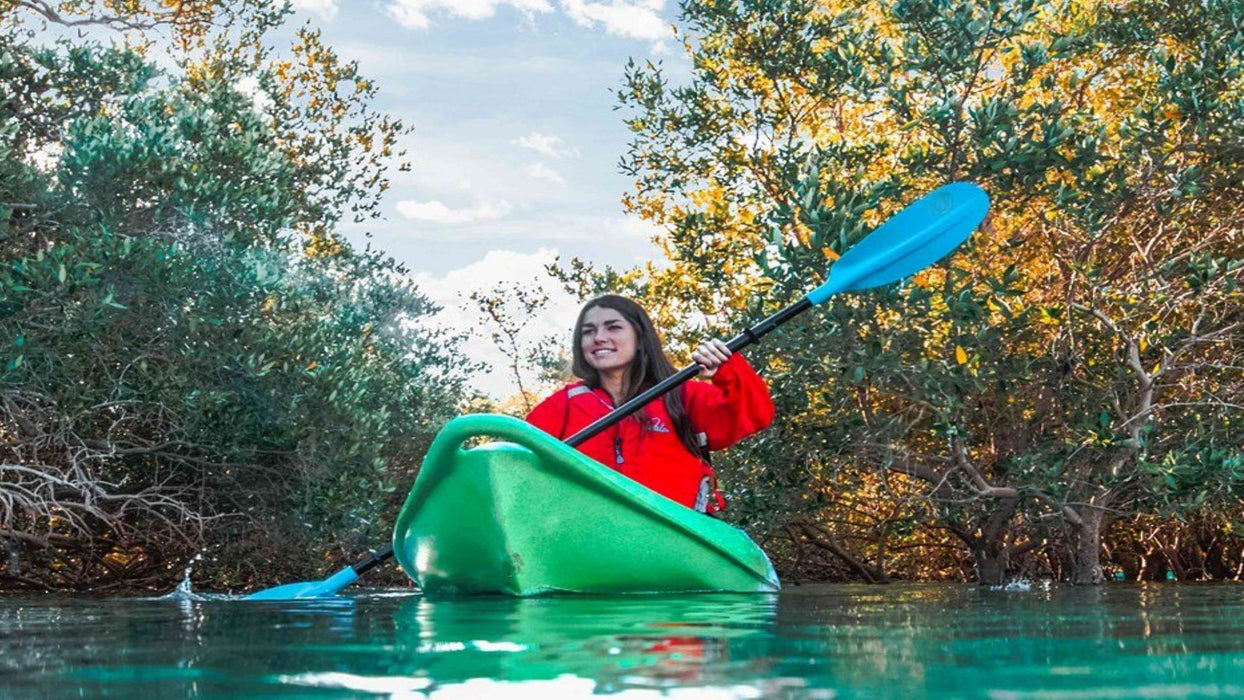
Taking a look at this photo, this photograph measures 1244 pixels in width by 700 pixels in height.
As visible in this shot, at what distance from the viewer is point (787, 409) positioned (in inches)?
268

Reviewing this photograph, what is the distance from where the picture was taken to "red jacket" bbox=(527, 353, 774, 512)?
4.83 metres

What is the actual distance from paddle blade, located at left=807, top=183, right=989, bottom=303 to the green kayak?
4.90 ft

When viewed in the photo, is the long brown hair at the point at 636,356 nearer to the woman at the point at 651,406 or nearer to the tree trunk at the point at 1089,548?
the woman at the point at 651,406

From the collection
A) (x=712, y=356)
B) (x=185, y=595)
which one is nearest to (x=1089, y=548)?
(x=712, y=356)

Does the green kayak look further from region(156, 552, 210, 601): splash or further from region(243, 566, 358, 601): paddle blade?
region(156, 552, 210, 601): splash

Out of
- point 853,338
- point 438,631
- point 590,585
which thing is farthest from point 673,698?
point 853,338

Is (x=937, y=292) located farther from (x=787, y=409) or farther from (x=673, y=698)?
(x=673, y=698)

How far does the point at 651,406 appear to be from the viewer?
16.7 feet

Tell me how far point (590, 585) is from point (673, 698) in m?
2.84

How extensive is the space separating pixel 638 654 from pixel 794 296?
4349 mm

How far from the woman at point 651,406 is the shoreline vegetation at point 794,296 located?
0.96 m

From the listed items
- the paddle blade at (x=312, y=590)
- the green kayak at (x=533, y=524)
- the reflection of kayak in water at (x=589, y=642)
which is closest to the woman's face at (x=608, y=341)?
the green kayak at (x=533, y=524)

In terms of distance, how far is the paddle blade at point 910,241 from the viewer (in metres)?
5.25

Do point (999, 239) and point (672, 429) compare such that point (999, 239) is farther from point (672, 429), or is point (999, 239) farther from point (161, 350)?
point (161, 350)
